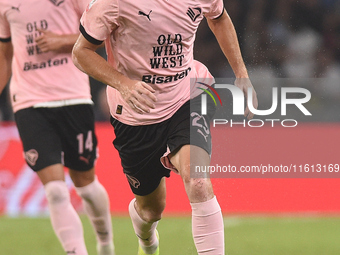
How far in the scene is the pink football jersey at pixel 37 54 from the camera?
15.0 ft

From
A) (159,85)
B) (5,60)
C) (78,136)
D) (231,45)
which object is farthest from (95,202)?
(231,45)

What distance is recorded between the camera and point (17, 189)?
7.73m

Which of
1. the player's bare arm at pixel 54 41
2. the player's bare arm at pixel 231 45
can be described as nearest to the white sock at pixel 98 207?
the player's bare arm at pixel 54 41

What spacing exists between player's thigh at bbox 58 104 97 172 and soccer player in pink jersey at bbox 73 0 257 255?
2.60ft

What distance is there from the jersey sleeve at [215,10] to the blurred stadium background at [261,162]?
1.61m

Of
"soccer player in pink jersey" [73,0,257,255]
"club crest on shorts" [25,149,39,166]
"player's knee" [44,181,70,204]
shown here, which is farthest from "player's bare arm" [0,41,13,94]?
"soccer player in pink jersey" [73,0,257,255]

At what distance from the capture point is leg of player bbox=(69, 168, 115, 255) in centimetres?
478

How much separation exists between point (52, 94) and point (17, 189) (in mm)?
3469

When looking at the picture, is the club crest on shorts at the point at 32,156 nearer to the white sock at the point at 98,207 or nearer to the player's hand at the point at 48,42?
the white sock at the point at 98,207

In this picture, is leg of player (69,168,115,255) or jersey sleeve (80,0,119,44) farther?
leg of player (69,168,115,255)

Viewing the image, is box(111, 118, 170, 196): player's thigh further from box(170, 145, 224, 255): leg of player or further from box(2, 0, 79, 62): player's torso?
box(2, 0, 79, 62): player's torso

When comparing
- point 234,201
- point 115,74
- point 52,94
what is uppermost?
point 115,74

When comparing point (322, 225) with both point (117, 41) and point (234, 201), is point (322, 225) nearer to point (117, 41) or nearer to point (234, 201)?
point (234, 201)

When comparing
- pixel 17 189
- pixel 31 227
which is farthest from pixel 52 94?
pixel 17 189
